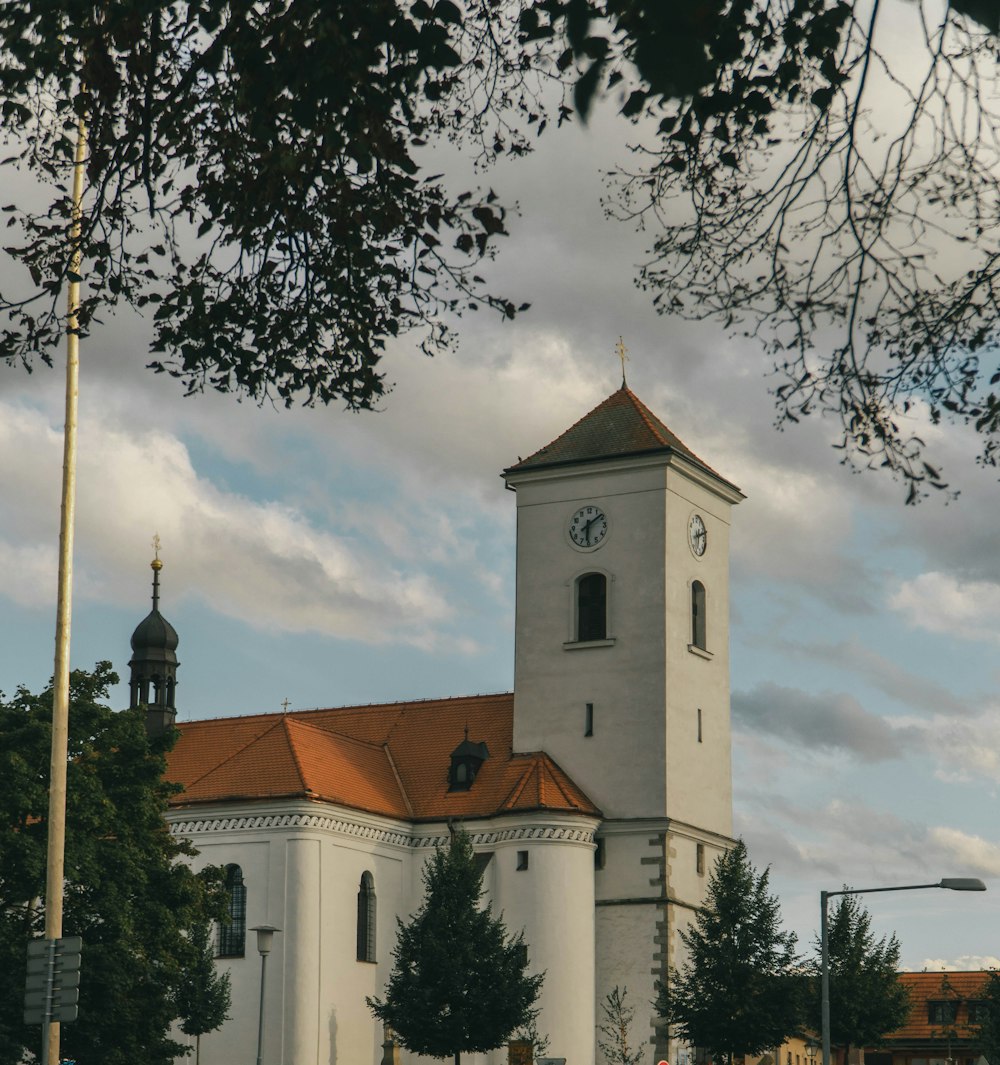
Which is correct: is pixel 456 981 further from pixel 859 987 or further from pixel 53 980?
pixel 53 980

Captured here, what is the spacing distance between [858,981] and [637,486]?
53.7 feet

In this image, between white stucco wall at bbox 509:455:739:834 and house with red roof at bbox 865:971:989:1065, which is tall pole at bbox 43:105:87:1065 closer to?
white stucco wall at bbox 509:455:739:834

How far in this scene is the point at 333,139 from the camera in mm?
9695

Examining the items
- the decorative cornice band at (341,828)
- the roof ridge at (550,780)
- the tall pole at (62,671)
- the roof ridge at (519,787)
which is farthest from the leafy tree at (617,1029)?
the tall pole at (62,671)

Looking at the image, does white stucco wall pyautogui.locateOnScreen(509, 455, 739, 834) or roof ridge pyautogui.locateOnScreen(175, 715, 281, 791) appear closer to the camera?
white stucco wall pyautogui.locateOnScreen(509, 455, 739, 834)

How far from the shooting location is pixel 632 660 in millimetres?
56312

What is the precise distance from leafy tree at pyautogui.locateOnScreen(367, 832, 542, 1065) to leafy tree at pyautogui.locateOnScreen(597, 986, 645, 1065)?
4.22m

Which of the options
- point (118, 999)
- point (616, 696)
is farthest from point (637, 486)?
point (118, 999)

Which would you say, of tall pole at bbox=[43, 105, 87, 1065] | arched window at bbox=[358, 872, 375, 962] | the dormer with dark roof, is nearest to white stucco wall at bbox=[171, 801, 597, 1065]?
arched window at bbox=[358, 872, 375, 962]

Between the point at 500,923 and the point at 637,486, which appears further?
the point at 637,486

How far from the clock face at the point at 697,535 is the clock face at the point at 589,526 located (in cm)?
276

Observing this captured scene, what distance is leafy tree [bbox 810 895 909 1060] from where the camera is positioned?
184 ft

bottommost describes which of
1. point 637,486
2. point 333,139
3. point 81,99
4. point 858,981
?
point 858,981

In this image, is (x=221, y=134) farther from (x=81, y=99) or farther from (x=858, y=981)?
(x=858, y=981)
